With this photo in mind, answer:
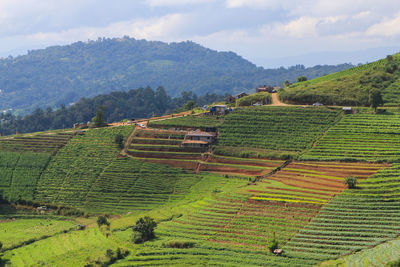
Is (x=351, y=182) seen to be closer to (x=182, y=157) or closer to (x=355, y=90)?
(x=182, y=157)

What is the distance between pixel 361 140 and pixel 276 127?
18323mm

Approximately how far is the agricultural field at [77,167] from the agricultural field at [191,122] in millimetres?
7244

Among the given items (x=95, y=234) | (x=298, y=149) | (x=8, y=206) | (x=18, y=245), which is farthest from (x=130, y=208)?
(x=298, y=149)

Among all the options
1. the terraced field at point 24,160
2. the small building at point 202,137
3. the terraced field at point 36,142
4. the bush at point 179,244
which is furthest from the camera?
the terraced field at point 36,142

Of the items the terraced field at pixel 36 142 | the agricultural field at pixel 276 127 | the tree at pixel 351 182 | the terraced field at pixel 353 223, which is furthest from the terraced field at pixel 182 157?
the terraced field at pixel 353 223

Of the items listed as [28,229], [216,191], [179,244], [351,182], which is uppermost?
[351,182]

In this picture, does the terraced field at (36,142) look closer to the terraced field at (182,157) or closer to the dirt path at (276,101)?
the terraced field at (182,157)

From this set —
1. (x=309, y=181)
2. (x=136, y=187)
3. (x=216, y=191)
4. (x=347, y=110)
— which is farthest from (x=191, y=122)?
(x=309, y=181)

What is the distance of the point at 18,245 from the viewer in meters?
60.9

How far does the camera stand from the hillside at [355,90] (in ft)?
337

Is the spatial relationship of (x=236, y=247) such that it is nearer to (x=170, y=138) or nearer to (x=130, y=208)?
(x=130, y=208)

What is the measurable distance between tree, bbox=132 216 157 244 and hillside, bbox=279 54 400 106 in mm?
62166

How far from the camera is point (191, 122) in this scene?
101m

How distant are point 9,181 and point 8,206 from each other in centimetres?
724
